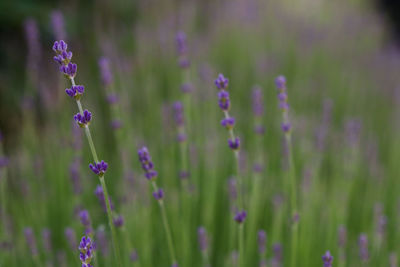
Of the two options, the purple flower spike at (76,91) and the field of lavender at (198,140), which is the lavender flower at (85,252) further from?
the purple flower spike at (76,91)

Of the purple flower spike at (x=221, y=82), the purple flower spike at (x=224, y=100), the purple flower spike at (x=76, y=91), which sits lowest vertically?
the purple flower spike at (x=76, y=91)

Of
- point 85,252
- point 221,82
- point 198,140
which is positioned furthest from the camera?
point 198,140

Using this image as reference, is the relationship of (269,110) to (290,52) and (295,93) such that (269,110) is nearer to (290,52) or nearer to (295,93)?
(295,93)

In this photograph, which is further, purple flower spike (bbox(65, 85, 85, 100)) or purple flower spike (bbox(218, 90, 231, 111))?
purple flower spike (bbox(218, 90, 231, 111))

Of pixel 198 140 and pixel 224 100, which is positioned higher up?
pixel 198 140

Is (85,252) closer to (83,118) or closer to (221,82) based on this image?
(83,118)

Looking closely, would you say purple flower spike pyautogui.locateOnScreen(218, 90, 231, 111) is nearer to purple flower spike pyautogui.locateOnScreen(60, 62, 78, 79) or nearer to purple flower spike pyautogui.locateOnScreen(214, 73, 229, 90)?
purple flower spike pyautogui.locateOnScreen(214, 73, 229, 90)

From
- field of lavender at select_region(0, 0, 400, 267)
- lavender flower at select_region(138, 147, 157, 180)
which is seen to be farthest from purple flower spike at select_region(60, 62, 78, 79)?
lavender flower at select_region(138, 147, 157, 180)

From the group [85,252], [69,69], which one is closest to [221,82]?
[69,69]

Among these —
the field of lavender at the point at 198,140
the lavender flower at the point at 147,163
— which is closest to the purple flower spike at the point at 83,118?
the field of lavender at the point at 198,140
